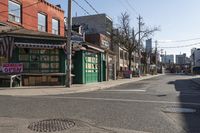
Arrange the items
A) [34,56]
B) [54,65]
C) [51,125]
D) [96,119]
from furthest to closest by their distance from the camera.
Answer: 1. [54,65]
2. [34,56]
3. [96,119]
4. [51,125]

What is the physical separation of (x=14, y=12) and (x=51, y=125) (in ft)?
69.2

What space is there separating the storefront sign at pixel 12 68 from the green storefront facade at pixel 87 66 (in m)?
5.50

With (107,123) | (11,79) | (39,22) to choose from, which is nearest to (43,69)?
(11,79)

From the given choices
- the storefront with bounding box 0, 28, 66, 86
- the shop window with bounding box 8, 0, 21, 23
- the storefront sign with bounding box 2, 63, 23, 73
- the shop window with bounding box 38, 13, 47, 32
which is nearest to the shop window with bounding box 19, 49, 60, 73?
the storefront with bounding box 0, 28, 66, 86

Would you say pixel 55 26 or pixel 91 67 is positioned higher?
pixel 55 26

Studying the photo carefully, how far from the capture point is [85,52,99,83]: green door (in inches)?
1191

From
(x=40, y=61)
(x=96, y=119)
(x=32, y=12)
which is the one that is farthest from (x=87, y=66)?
(x=96, y=119)

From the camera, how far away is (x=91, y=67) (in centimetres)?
3162

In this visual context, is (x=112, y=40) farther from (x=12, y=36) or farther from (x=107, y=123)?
(x=107, y=123)

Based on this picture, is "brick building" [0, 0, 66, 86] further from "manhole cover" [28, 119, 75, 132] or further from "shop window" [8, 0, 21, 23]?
"manhole cover" [28, 119, 75, 132]

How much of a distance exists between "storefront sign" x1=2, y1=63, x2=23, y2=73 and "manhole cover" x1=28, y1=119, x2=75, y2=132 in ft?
49.7

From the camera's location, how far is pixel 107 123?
9.69 metres

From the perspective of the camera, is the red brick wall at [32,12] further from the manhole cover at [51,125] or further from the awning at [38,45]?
the manhole cover at [51,125]

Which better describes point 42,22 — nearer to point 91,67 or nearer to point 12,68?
point 91,67
